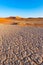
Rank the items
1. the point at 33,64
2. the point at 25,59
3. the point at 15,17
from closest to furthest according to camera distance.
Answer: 1. the point at 33,64
2. the point at 25,59
3. the point at 15,17

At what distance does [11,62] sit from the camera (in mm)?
4500

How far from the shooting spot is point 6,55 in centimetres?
524

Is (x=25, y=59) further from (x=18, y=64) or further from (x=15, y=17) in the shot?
(x=15, y=17)

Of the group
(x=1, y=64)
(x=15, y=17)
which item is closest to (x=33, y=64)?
(x=1, y=64)

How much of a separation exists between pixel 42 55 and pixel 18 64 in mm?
1297

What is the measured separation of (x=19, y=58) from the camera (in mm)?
4832

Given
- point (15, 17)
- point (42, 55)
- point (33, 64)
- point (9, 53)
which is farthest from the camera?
point (15, 17)

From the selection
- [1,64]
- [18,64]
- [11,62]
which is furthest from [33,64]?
[1,64]

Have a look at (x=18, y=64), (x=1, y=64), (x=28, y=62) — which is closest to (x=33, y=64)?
(x=28, y=62)

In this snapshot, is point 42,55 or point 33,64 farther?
point 42,55

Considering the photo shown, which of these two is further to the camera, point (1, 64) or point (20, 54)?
point (20, 54)

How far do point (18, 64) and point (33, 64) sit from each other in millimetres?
546

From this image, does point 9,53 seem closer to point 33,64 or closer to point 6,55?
point 6,55

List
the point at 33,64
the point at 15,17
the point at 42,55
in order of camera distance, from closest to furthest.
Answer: the point at 33,64 → the point at 42,55 → the point at 15,17
